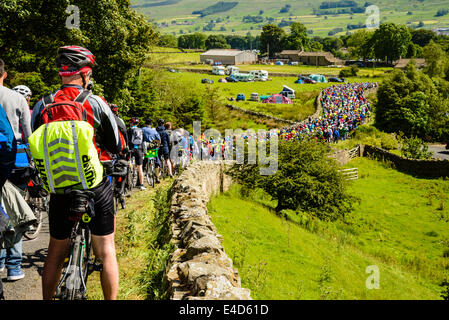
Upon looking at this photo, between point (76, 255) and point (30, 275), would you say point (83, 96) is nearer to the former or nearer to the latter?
point (76, 255)

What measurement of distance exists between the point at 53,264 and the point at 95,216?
64 centimetres

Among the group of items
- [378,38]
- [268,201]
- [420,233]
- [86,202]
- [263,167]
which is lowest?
[420,233]

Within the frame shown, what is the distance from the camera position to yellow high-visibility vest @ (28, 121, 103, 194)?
333 cm

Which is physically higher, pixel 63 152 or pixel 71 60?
pixel 71 60

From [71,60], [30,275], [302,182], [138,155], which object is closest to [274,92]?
[302,182]

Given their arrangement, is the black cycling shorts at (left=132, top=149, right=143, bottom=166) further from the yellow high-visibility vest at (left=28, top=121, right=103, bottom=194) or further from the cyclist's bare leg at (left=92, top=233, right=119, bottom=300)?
the yellow high-visibility vest at (left=28, top=121, right=103, bottom=194)

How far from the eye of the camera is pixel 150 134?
12500 mm

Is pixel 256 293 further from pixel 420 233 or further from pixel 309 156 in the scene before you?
pixel 420 233

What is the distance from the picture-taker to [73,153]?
335 cm

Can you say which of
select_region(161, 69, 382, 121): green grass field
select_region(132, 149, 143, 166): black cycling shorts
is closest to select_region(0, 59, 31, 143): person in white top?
select_region(132, 149, 143, 166): black cycling shorts

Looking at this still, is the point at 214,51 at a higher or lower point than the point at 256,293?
higher

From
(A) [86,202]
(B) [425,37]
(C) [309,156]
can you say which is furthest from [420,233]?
(B) [425,37]

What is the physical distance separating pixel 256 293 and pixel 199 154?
13.4 m

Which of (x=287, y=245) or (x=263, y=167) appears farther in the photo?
(x=263, y=167)
